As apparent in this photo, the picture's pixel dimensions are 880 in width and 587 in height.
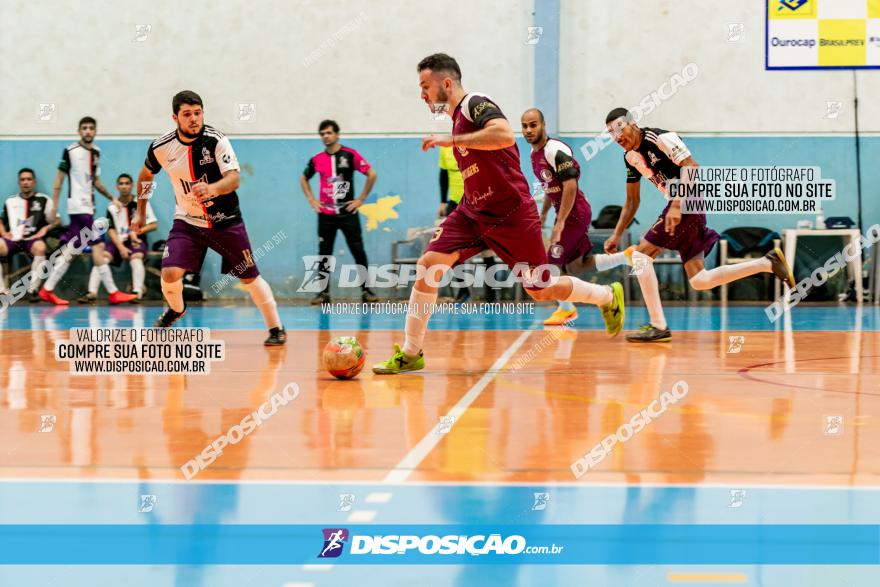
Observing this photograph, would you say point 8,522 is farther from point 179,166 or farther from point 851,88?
point 851,88

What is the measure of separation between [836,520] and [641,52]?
590 inches

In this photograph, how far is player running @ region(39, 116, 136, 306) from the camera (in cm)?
1734

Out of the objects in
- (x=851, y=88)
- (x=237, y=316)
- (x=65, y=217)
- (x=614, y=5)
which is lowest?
(x=237, y=316)

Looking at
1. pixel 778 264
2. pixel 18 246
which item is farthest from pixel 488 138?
pixel 18 246

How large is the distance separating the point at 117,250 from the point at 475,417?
510 inches

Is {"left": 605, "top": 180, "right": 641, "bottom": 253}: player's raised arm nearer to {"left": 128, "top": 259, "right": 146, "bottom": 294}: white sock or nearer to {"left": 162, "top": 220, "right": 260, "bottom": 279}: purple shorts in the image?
{"left": 162, "top": 220, "right": 260, "bottom": 279}: purple shorts

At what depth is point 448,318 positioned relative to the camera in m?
14.2

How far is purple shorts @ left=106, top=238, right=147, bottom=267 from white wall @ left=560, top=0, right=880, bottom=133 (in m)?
7.05

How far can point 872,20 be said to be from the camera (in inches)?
685

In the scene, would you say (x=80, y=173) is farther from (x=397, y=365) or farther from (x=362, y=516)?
(x=362, y=516)

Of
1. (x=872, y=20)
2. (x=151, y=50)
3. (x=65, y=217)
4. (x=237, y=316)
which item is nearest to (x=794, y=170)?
(x=872, y=20)

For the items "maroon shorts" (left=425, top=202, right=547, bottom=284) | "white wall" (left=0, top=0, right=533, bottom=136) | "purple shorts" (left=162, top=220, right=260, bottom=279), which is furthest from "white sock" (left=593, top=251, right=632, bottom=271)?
"white wall" (left=0, top=0, right=533, bottom=136)

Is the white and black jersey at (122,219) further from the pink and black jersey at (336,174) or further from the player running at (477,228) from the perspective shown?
the player running at (477,228)

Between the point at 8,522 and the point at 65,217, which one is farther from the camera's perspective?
the point at 65,217
